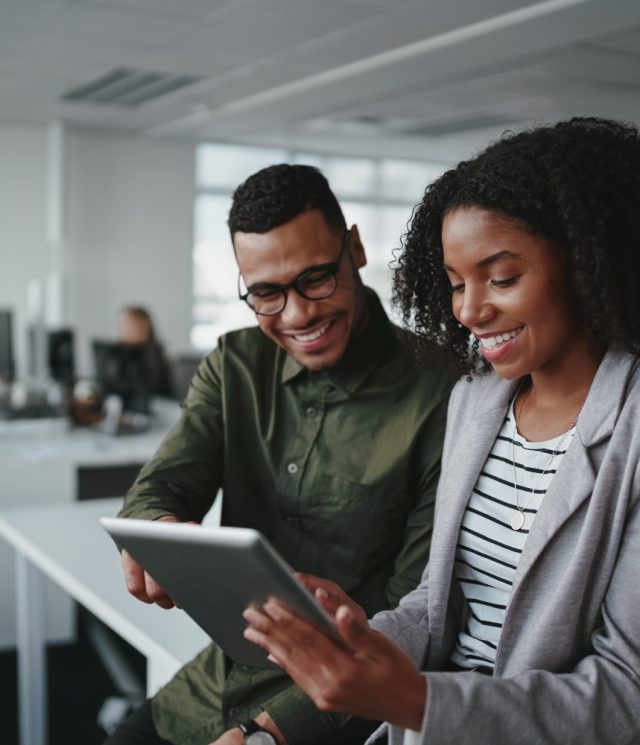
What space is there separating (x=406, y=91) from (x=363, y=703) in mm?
6534

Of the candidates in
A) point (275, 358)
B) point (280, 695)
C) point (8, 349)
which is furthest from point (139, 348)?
point (280, 695)

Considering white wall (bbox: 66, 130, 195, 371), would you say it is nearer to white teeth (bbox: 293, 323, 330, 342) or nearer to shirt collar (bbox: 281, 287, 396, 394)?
shirt collar (bbox: 281, 287, 396, 394)

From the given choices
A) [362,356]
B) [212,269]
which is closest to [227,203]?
[212,269]

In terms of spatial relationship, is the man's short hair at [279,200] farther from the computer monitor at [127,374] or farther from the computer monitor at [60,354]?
the computer monitor at [60,354]

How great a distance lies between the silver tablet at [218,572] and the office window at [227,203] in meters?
8.20

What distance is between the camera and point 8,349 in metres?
5.70

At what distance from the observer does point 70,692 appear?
3.63 m

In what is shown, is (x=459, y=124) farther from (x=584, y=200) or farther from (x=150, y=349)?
(x=584, y=200)

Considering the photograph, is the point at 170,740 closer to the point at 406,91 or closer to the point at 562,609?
the point at 562,609

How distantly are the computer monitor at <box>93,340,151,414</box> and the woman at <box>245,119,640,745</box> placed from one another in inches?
149

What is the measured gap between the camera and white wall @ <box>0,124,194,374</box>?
9008 millimetres

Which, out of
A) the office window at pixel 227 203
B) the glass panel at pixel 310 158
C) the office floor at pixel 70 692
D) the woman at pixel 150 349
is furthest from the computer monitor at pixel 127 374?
the glass panel at pixel 310 158

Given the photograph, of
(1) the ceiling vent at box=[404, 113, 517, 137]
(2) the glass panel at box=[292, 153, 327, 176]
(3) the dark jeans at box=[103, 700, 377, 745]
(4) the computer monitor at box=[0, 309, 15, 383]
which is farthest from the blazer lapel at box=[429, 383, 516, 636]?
(2) the glass panel at box=[292, 153, 327, 176]

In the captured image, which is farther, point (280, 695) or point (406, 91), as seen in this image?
point (406, 91)
